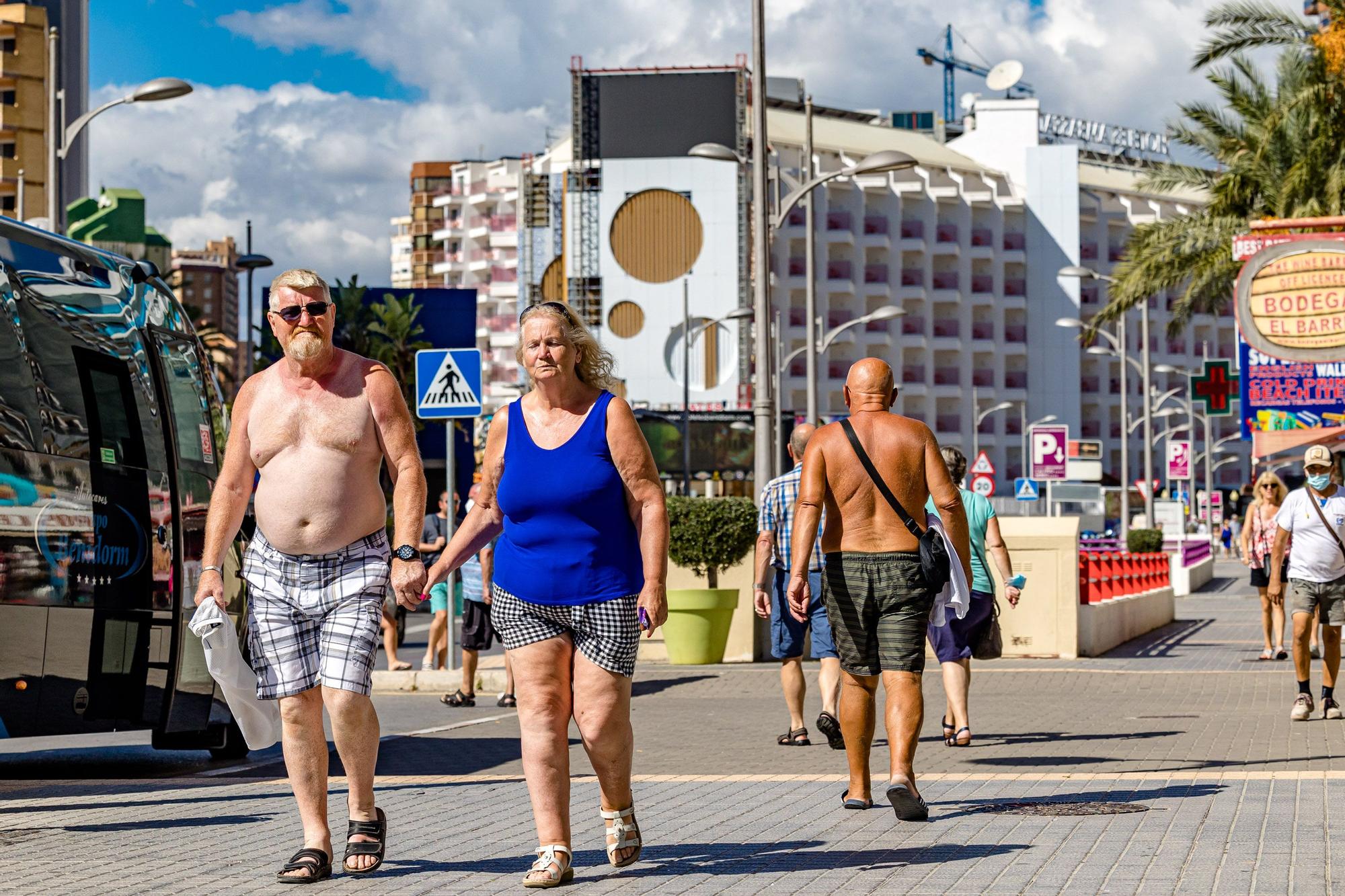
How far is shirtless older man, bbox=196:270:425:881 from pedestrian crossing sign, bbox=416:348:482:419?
940 centimetres

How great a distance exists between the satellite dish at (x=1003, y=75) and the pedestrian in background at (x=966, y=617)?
123520mm

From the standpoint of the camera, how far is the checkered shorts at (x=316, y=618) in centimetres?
642

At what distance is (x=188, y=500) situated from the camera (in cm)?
1060

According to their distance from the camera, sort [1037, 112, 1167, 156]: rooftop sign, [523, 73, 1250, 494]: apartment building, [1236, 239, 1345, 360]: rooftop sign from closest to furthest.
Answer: [1236, 239, 1345, 360]: rooftop sign < [523, 73, 1250, 494]: apartment building < [1037, 112, 1167, 156]: rooftop sign

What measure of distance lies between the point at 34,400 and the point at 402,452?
3.29 meters

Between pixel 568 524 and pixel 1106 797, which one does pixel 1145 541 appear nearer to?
pixel 1106 797

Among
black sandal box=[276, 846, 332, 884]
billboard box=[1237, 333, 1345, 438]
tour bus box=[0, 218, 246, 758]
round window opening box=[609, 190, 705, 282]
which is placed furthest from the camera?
round window opening box=[609, 190, 705, 282]

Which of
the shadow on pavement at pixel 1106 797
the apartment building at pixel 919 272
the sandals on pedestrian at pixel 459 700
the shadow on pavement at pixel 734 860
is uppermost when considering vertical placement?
the apartment building at pixel 919 272

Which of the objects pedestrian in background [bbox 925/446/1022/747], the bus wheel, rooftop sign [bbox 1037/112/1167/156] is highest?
rooftop sign [bbox 1037/112/1167/156]

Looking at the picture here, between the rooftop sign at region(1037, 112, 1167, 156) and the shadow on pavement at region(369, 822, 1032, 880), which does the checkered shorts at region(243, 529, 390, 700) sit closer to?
the shadow on pavement at region(369, 822, 1032, 880)

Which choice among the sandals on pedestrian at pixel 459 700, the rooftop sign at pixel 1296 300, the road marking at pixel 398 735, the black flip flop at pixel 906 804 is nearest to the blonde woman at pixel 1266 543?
the rooftop sign at pixel 1296 300

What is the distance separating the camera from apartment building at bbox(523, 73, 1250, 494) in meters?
108

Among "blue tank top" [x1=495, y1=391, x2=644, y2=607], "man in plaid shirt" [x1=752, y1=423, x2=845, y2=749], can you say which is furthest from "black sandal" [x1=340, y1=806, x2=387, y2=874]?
"man in plaid shirt" [x1=752, y1=423, x2=845, y2=749]

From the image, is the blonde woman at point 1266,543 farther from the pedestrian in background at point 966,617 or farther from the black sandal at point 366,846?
the black sandal at point 366,846
